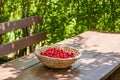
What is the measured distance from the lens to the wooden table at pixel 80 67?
2.38 m

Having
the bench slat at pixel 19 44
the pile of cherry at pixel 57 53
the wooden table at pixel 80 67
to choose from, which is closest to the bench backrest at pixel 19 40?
the bench slat at pixel 19 44

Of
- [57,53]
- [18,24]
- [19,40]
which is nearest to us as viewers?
[57,53]

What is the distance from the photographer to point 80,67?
8.60 ft

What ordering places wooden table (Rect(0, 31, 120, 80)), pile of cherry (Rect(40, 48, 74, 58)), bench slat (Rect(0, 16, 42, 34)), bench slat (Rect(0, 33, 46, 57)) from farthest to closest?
bench slat (Rect(0, 16, 42, 34))
bench slat (Rect(0, 33, 46, 57))
pile of cherry (Rect(40, 48, 74, 58))
wooden table (Rect(0, 31, 120, 80))

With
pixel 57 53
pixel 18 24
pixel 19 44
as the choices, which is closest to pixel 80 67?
pixel 57 53

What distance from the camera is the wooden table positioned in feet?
7.82

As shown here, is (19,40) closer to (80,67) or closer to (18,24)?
(18,24)

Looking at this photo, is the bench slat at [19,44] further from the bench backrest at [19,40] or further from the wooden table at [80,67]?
the wooden table at [80,67]

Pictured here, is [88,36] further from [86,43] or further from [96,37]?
[86,43]

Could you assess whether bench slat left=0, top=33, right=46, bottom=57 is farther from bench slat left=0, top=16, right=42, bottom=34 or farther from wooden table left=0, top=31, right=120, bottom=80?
wooden table left=0, top=31, right=120, bottom=80

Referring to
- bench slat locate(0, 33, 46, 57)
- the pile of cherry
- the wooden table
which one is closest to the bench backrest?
bench slat locate(0, 33, 46, 57)

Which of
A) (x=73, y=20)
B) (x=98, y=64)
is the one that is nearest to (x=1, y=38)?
(x=73, y=20)

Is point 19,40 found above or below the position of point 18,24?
below

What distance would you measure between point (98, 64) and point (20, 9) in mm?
2795
